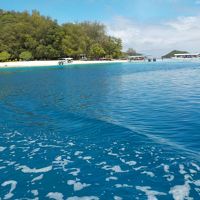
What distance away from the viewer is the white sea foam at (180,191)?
7.24 metres

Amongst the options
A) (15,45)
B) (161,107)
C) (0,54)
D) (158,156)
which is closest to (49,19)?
(15,45)

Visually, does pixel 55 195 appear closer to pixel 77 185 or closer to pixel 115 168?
pixel 77 185

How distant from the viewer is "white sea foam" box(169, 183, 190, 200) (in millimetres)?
7238

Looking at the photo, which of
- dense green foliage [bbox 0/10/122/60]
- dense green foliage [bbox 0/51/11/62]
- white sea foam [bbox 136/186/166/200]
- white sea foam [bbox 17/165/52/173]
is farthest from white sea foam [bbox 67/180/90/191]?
dense green foliage [bbox 0/10/122/60]

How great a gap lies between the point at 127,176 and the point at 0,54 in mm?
108847

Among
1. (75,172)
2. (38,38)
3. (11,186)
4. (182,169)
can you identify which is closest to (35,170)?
(11,186)

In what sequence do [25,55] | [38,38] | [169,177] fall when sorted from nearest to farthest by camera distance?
[169,177], [25,55], [38,38]

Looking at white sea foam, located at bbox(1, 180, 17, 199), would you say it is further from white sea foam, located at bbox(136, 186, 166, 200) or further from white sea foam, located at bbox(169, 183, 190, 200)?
white sea foam, located at bbox(169, 183, 190, 200)

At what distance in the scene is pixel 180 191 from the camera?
24.7 ft

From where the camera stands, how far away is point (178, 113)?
56.2ft

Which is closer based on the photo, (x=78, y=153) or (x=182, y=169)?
(x=182, y=169)

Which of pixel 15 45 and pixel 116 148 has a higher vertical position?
pixel 15 45

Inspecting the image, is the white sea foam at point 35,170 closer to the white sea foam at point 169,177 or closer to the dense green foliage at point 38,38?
the white sea foam at point 169,177

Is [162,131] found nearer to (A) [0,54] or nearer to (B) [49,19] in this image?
(A) [0,54]
